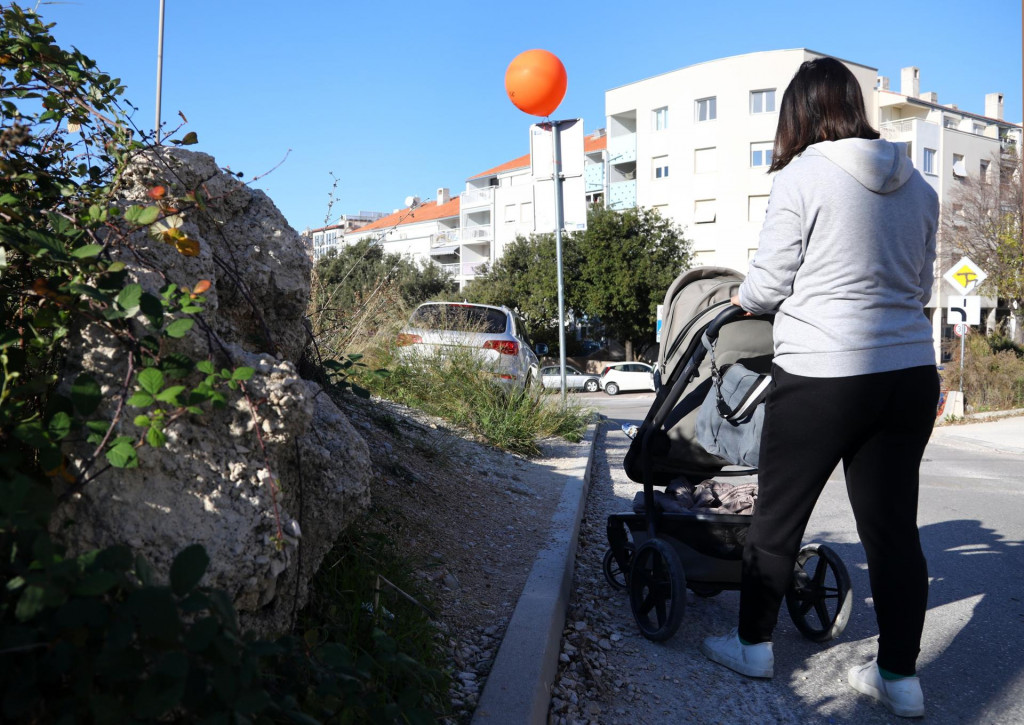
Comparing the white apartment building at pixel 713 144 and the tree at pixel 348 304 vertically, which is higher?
the white apartment building at pixel 713 144

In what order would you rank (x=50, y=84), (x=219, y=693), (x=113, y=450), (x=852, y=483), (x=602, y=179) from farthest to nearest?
1. (x=602, y=179)
2. (x=852, y=483)
3. (x=50, y=84)
4. (x=113, y=450)
5. (x=219, y=693)

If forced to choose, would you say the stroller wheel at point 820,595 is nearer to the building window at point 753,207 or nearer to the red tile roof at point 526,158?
the building window at point 753,207

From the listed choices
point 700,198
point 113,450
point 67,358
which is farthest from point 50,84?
point 700,198

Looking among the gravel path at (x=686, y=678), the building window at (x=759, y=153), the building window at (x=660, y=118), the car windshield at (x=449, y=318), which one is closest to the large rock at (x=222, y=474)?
the gravel path at (x=686, y=678)

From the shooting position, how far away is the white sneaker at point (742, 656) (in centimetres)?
299

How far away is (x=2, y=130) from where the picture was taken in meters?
1.90

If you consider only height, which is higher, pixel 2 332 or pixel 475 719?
pixel 2 332

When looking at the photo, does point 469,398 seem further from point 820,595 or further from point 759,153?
point 759,153

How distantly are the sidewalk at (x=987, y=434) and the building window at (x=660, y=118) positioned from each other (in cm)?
3973

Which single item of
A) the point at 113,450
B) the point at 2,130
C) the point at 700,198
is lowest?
the point at 113,450

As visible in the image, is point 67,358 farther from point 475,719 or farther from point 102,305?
point 475,719

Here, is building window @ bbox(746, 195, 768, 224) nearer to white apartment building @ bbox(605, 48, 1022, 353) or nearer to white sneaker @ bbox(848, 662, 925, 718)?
white apartment building @ bbox(605, 48, 1022, 353)

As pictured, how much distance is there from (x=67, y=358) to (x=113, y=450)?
1.15ft

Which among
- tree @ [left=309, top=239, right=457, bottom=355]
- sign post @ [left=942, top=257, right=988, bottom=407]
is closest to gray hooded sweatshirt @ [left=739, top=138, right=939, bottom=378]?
tree @ [left=309, top=239, right=457, bottom=355]
